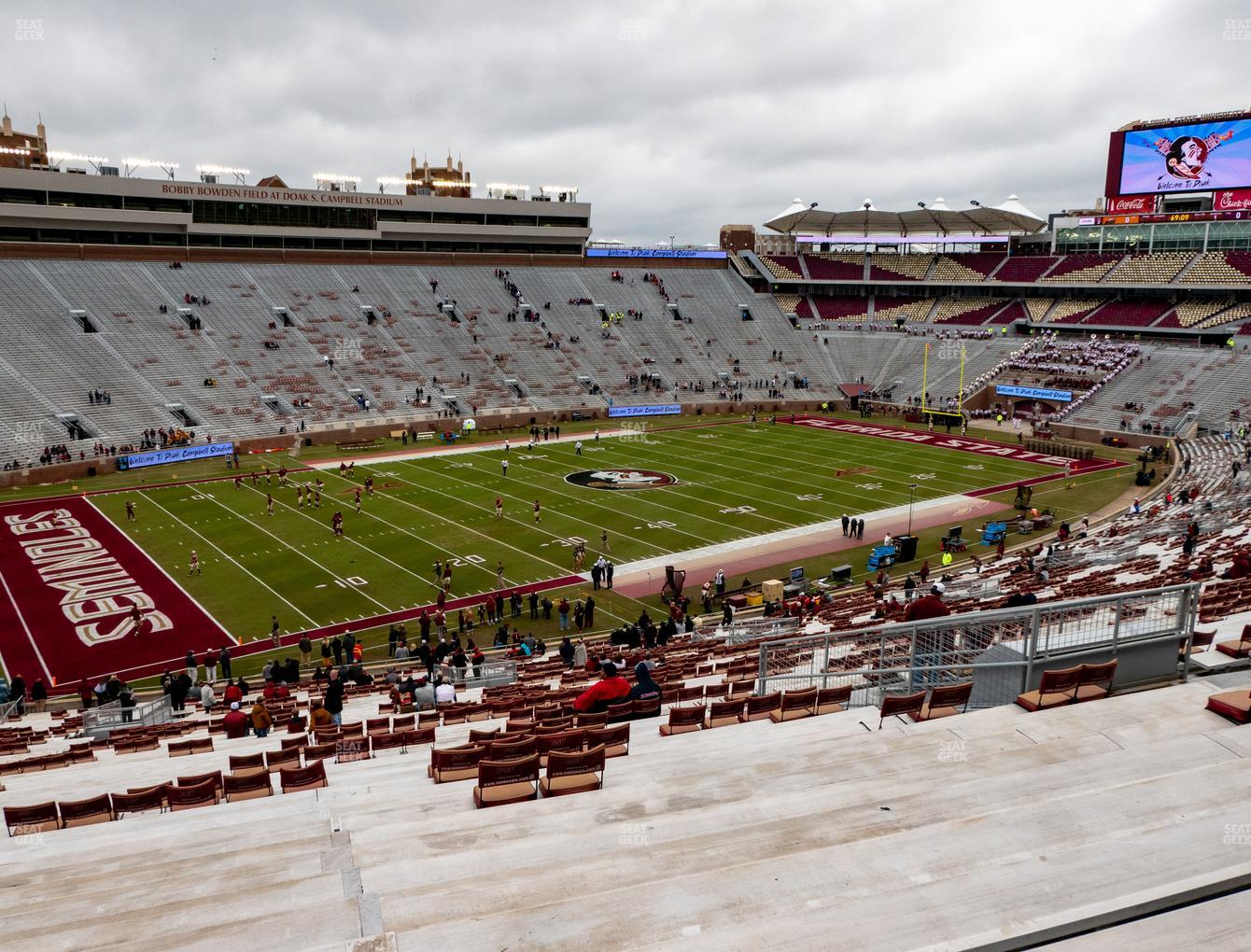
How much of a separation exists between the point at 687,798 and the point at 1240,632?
8617 millimetres

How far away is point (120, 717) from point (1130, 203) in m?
81.2

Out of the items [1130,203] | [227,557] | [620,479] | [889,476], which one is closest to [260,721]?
[227,557]

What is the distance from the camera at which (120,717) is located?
1725cm

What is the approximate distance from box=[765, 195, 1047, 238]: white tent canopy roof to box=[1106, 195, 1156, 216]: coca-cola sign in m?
11.1

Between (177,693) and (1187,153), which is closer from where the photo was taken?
(177,693)

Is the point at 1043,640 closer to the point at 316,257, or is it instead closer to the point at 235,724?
the point at 235,724

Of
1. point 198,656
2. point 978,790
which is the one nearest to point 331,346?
point 198,656

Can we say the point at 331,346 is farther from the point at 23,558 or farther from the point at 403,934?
the point at 403,934

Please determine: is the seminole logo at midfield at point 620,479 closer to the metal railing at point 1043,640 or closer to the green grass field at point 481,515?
the green grass field at point 481,515

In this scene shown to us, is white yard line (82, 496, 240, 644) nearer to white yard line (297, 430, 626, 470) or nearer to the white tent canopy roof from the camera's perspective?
white yard line (297, 430, 626, 470)

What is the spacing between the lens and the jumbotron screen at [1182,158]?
216ft

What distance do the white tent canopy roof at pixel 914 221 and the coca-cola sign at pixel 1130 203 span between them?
1112 cm

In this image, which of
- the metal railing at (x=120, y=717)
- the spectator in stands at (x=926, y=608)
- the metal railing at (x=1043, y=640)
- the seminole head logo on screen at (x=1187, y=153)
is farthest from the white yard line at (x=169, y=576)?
the seminole head logo on screen at (x=1187, y=153)

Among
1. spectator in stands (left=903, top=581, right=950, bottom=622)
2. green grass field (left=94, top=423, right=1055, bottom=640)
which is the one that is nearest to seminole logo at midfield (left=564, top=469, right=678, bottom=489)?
green grass field (left=94, top=423, right=1055, bottom=640)
